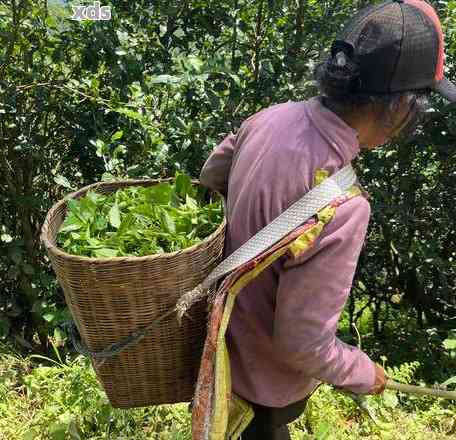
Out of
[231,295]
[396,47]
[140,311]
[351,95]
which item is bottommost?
[140,311]

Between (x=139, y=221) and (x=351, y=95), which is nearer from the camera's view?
(x=351, y=95)

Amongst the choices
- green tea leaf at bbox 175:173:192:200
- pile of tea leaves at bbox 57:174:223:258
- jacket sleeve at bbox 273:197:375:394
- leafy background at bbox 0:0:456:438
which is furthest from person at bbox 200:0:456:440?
leafy background at bbox 0:0:456:438

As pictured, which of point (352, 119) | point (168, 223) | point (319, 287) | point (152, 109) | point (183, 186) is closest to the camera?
point (319, 287)

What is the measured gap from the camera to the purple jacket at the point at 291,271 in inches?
56.2

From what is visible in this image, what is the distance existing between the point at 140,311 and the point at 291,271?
0.43m

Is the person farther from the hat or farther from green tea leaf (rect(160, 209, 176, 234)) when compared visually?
green tea leaf (rect(160, 209, 176, 234))

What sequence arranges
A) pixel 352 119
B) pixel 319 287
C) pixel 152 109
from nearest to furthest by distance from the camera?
pixel 319 287 < pixel 352 119 < pixel 152 109

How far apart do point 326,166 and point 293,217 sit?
162 mm

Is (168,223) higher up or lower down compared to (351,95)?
lower down

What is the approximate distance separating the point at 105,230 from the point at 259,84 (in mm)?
→ 1756

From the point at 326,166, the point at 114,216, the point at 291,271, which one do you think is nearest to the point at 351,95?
the point at 326,166

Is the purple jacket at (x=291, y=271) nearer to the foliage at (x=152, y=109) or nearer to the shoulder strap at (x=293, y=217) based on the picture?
the shoulder strap at (x=293, y=217)

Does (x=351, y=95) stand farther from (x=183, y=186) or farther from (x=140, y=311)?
(x=140, y=311)

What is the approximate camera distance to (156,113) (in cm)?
302
